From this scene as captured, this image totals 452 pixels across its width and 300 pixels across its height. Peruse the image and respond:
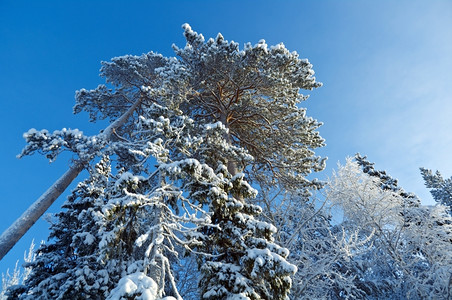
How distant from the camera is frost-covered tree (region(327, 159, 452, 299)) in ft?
29.4

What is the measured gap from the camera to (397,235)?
32.3ft

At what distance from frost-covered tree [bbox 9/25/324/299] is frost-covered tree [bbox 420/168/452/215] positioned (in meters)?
20.4

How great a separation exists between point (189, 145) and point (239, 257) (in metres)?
2.98

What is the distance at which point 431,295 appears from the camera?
8.41 m

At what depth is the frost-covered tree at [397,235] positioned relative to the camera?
895 cm

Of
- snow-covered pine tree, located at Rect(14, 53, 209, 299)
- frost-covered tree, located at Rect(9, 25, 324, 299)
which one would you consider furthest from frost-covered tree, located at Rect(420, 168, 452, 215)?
snow-covered pine tree, located at Rect(14, 53, 209, 299)

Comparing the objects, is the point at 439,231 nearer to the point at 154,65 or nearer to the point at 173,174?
the point at 173,174

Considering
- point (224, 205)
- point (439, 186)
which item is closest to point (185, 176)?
point (224, 205)

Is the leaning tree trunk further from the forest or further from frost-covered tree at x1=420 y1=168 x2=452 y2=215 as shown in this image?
frost-covered tree at x1=420 y1=168 x2=452 y2=215

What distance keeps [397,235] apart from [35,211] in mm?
12882

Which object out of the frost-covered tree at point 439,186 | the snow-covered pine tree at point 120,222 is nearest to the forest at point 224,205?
the snow-covered pine tree at point 120,222

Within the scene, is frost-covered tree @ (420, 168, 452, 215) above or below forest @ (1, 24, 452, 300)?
above

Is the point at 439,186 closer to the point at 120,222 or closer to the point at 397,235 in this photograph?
the point at 397,235

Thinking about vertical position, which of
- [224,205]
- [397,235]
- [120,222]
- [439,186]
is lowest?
[120,222]
